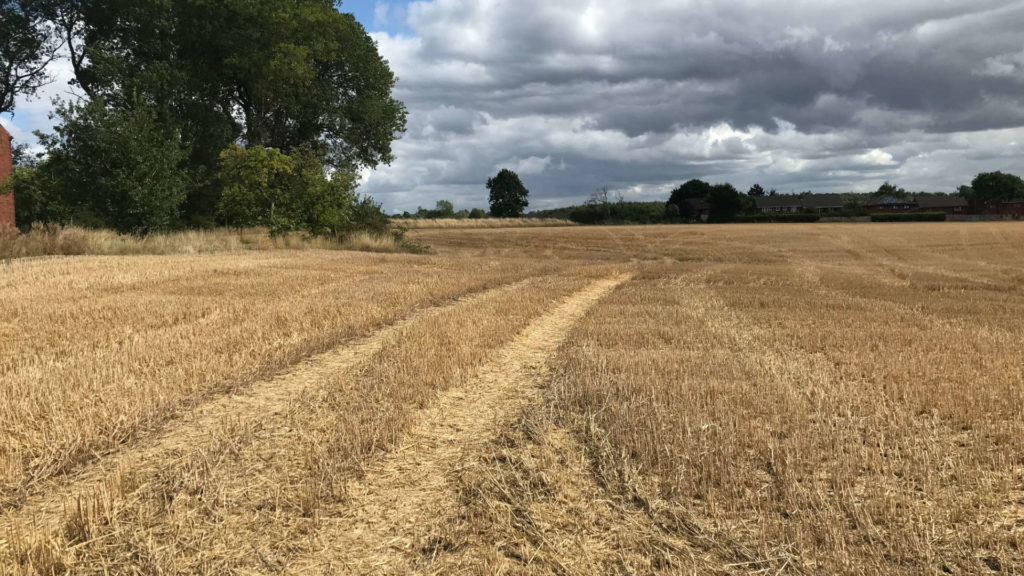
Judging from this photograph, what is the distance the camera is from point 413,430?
241 inches

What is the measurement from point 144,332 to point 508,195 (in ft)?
381

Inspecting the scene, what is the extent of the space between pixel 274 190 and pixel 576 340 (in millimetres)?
26851

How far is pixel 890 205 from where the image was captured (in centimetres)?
12875

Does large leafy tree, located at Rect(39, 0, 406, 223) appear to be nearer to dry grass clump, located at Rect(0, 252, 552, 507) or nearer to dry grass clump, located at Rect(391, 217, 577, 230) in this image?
dry grass clump, located at Rect(0, 252, 552, 507)

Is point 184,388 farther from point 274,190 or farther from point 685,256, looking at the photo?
point 685,256

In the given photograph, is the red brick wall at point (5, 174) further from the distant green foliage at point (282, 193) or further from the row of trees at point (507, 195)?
the row of trees at point (507, 195)

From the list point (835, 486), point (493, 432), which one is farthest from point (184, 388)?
point (835, 486)

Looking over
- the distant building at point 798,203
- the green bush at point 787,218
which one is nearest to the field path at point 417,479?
the green bush at point 787,218

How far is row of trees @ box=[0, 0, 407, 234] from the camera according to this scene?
95.3 feet

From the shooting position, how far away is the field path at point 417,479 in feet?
13.2

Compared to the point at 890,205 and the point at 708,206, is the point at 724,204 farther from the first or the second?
the point at 890,205

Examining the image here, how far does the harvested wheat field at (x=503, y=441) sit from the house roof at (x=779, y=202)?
414 ft

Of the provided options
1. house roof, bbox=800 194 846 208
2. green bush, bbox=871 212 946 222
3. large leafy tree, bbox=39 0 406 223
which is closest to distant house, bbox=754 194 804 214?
house roof, bbox=800 194 846 208

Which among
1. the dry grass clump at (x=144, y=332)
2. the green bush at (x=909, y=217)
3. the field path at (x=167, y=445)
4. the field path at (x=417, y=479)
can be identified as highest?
the green bush at (x=909, y=217)
